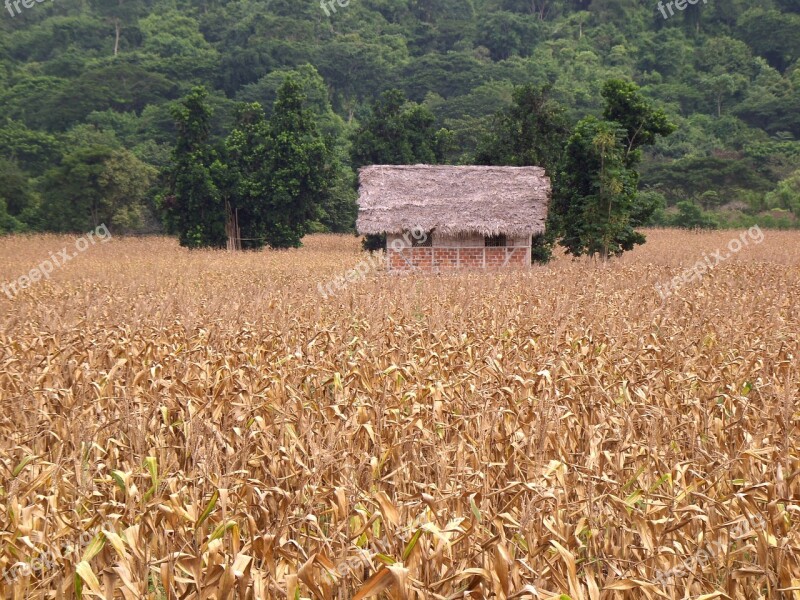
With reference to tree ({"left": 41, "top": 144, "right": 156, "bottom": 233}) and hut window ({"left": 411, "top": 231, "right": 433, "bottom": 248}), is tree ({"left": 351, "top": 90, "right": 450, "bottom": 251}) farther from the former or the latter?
hut window ({"left": 411, "top": 231, "right": 433, "bottom": 248})

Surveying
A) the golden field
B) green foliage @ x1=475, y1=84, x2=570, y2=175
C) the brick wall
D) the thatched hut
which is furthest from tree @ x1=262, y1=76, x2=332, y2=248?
the golden field

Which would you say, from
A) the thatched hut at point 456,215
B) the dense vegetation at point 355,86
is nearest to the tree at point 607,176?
the thatched hut at point 456,215

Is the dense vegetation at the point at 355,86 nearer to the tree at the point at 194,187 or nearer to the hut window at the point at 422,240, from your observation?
the tree at the point at 194,187

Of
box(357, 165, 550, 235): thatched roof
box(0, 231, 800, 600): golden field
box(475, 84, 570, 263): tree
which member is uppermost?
box(475, 84, 570, 263): tree

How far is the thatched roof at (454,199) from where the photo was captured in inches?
888

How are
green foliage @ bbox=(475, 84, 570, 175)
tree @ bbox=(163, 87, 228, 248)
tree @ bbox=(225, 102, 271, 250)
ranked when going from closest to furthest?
green foliage @ bbox=(475, 84, 570, 175) < tree @ bbox=(163, 87, 228, 248) < tree @ bbox=(225, 102, 271, 250)

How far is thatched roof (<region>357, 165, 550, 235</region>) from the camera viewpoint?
22562 mm

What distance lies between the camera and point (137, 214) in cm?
3769

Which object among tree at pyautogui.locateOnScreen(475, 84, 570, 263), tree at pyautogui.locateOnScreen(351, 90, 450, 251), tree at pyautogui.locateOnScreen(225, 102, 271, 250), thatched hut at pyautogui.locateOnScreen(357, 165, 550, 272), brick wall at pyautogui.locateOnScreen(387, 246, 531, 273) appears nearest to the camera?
brick wall at pyautogui.locateOnScreen(387, 246, 531, 273)

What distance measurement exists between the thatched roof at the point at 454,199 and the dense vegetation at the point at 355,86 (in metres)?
4.00

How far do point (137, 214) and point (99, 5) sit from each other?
45238 mm

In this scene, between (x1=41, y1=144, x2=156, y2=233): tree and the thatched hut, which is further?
(x1=41, y1=144, x2=156, y2=233): tree

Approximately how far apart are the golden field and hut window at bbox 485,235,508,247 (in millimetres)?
11997

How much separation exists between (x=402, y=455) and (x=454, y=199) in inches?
744
